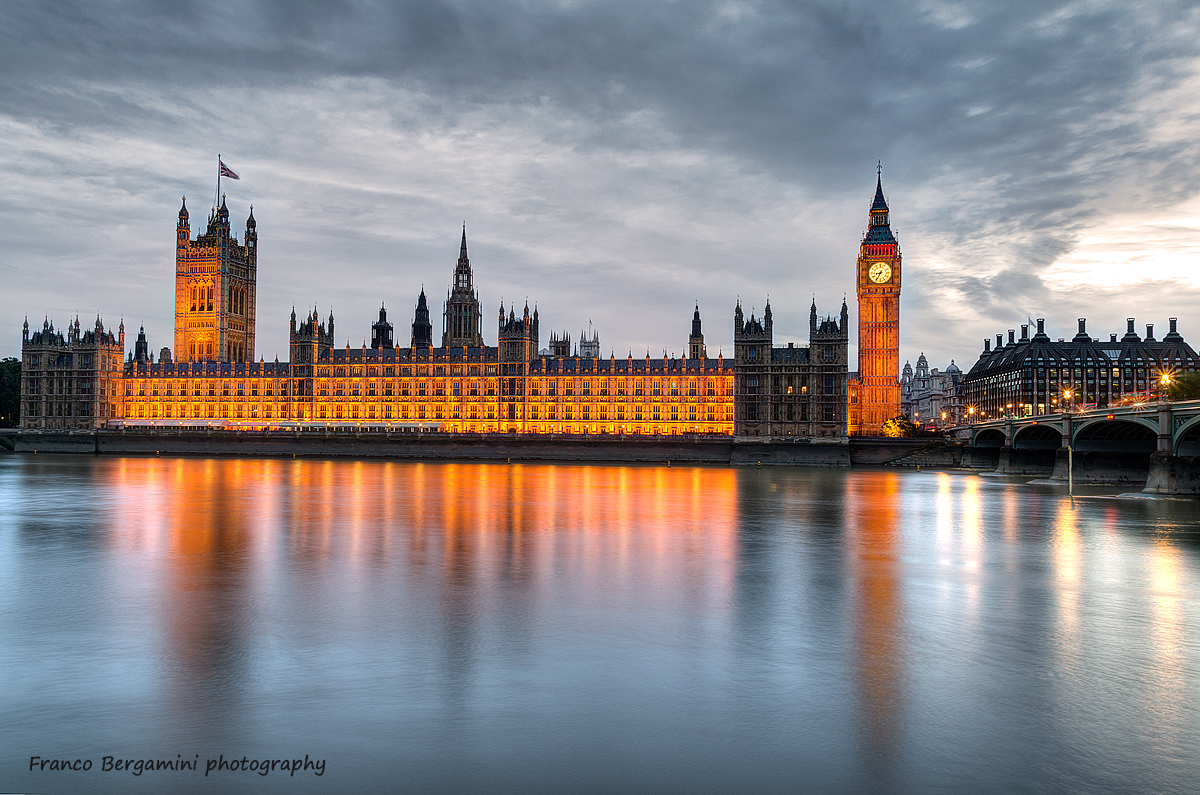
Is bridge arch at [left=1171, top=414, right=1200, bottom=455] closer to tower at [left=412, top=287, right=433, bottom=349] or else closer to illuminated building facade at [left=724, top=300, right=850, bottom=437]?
illuminated building facade at [left=724, top=300, right=850, bottom=437]

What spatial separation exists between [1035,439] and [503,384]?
239ft

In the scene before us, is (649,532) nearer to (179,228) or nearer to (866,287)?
(866,287)

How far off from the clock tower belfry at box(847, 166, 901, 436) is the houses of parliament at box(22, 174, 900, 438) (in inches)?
9.4

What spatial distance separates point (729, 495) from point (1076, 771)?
4193 cm

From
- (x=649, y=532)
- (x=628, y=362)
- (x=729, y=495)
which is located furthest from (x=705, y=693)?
(x=628, y=362)

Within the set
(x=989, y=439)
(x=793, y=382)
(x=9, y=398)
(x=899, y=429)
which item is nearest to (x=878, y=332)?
(x=899, y=429)

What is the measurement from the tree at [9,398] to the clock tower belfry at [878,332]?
5729 inches

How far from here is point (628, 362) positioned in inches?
4904

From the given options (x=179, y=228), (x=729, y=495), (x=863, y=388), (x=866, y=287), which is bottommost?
(x=729, y=495)

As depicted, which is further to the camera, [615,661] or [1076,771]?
[615,661]

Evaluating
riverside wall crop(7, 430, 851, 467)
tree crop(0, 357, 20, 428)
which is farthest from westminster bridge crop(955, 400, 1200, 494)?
tree crop(0, 357, 20, 428)

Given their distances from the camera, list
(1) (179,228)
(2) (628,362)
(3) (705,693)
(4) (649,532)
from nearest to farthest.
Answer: (3) (705,693) → (4) (649,532) → (2) (628,362) → (1) (179,228)

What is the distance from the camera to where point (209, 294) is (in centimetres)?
16000

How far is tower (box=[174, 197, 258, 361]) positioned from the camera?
6255 inches
